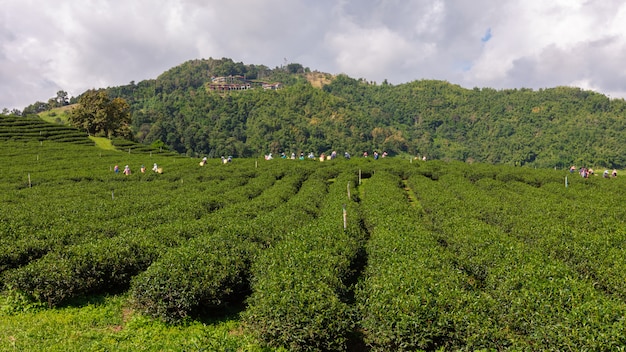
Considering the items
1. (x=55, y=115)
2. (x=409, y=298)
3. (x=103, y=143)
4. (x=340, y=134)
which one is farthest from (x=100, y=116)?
(x=340, y=134)

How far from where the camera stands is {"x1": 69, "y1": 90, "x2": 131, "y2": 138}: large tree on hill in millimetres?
81188

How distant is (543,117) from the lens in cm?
19825

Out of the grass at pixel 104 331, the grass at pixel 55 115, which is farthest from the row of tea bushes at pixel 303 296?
the grass at pixel 55 115

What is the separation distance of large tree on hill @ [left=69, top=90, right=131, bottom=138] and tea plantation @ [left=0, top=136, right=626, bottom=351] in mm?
67220

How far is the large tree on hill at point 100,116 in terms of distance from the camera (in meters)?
81.2

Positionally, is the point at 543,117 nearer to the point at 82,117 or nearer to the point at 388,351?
the point at 82,117

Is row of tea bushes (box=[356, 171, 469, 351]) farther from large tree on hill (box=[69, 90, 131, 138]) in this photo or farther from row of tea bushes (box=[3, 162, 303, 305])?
large tree on hill (box=[69, 90, 131, 138])

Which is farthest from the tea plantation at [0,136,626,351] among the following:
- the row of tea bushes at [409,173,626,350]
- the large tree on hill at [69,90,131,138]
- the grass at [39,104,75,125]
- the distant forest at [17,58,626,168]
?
the grass at [39,104,75,125]

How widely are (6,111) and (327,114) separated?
137 meters

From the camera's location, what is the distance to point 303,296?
9.54 m

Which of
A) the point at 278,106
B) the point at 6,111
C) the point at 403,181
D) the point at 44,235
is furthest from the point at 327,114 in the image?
the point at 44,235

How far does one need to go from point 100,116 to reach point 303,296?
85558mm

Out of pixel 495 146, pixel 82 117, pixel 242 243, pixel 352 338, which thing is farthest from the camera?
pixel 495 146

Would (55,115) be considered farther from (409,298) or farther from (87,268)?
(409,298)
